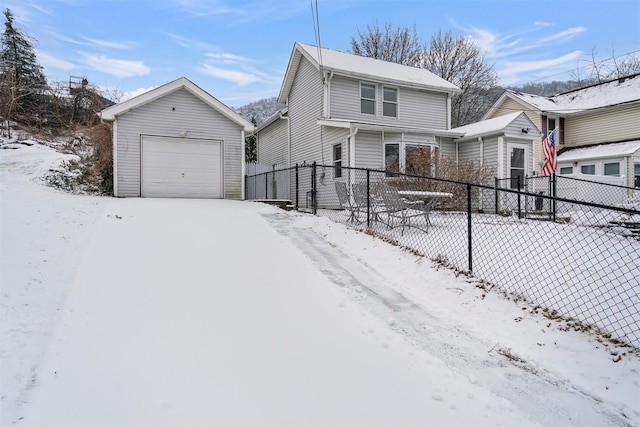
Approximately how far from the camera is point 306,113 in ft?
50.5

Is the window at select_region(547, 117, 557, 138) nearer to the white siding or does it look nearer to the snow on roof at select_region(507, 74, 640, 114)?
the snow on roof at select_region(507, 74, 640, 114)

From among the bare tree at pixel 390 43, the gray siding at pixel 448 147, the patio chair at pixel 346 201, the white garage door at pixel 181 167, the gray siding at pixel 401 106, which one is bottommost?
the patio chair at pixel 346 201

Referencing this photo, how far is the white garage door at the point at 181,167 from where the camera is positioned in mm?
12000

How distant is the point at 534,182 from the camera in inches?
572

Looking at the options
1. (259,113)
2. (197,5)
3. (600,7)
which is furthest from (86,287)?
(259,113)

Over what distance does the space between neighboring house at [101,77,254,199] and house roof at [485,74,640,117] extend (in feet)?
55.7

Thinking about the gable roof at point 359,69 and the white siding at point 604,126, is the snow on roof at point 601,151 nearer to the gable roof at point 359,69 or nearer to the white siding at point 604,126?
the white siding at point 604,126

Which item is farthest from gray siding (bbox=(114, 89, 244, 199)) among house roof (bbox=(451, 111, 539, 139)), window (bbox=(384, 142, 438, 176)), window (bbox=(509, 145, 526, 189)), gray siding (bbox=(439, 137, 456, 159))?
window (bbox=(509, 145, 526, 189))

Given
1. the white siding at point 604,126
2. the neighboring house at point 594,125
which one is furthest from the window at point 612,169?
the white siding at point 604,126

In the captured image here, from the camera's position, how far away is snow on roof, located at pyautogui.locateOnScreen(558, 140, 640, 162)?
16.7m

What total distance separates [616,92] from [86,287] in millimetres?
25370

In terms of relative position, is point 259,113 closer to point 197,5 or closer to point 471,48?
point 471,48

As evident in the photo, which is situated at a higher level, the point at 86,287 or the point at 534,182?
the point at 534,182

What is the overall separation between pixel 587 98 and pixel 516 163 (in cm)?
1083
